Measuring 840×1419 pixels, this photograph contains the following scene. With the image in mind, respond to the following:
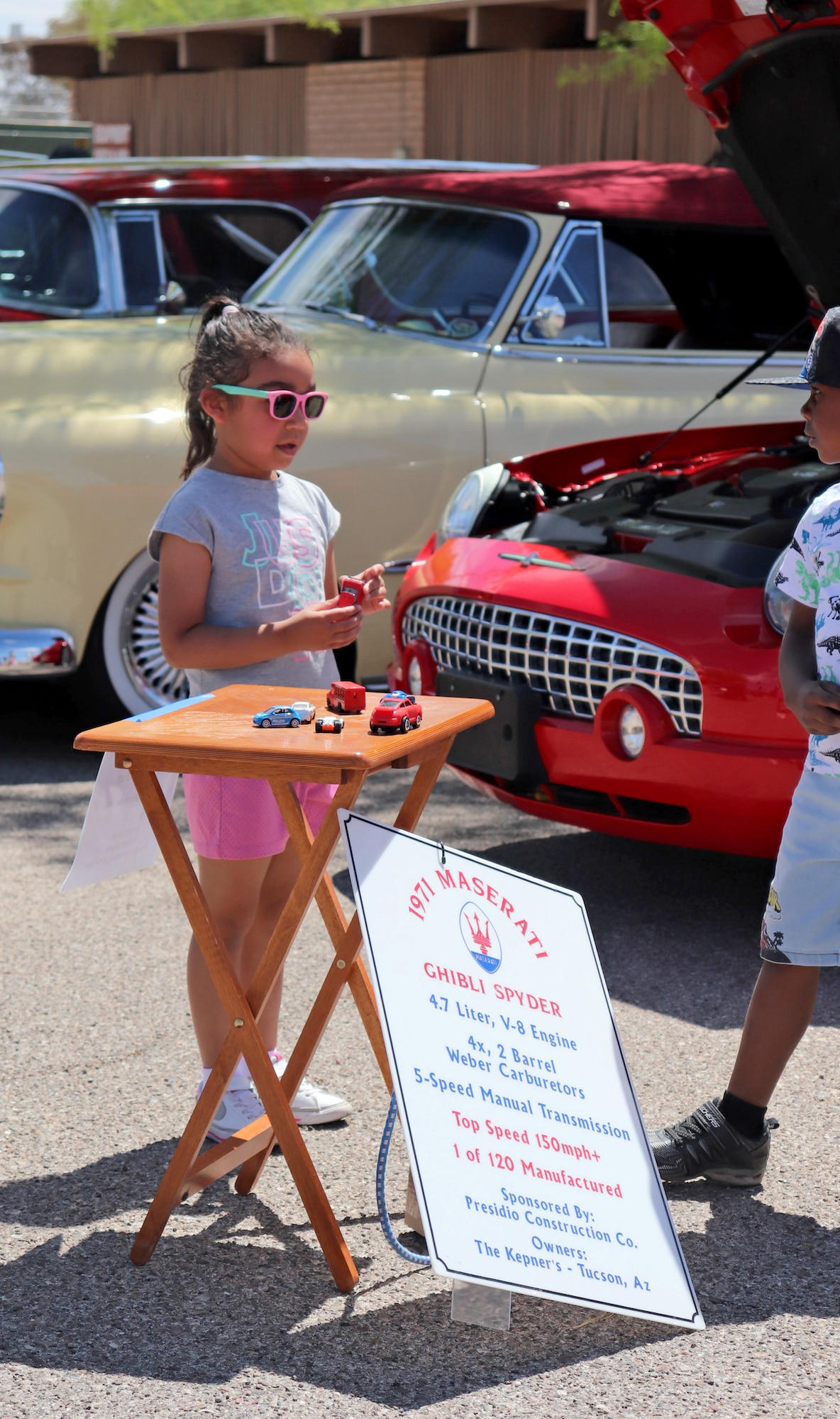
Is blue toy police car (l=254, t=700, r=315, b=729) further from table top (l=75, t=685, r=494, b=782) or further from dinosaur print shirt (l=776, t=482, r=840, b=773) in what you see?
dinosaur print shirt (l=776, t=482, r=840, b=773)

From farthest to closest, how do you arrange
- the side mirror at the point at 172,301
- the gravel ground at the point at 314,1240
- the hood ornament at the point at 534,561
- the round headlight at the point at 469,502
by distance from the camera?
1. the side mirror at the point at 172,301
2. the round headlight at the point at 469,502
3. the hood ornament at the point at 534,561
4. the gravel ground at the point at 314,1240

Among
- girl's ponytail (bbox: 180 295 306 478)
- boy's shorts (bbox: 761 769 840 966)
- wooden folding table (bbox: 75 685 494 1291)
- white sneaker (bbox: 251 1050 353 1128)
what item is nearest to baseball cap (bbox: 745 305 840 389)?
boy's shorts (bbox: 761 769 840 966)

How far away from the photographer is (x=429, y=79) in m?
17.7

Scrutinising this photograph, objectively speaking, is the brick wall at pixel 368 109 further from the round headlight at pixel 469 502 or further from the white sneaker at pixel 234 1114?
the white sneaker at pixel 234 1114

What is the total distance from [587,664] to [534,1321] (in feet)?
6.06

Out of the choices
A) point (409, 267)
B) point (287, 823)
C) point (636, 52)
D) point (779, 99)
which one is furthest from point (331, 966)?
point (636, 52)

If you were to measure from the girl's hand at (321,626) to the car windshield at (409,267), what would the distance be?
334 centimetres

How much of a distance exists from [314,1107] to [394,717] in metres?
0.99

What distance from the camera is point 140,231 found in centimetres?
726

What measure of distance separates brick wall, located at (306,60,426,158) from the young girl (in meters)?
15.6

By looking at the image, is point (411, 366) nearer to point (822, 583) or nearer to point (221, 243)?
point (221, 243)

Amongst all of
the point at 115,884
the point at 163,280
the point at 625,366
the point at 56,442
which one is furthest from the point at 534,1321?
the point at 163,280

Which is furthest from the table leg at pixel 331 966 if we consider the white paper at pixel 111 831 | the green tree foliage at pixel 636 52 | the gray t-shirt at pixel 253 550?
the green tree foliage at pixel 636 52

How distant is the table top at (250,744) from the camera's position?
2287mm
